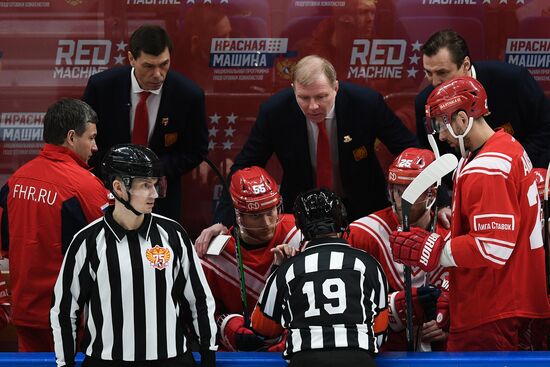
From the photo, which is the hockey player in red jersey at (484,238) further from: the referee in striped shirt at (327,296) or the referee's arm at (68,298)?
the referee's arm at (68,298)

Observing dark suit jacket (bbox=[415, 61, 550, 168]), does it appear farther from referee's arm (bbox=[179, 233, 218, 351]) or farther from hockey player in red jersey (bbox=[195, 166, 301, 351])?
referee's arm (bbox=[179, 233, 218, 351])

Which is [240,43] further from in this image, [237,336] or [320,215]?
[320,215]

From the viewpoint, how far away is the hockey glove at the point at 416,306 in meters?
3.80

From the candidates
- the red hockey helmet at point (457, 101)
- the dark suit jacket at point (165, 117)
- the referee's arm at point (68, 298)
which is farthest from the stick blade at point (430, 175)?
the dark suit jacket at point (165, 117)

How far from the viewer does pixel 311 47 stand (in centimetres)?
536

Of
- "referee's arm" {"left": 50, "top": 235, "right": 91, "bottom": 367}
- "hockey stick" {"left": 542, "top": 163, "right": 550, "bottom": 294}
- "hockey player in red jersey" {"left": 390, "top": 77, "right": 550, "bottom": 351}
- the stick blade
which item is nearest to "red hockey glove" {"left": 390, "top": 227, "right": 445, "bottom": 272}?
"hockey player in red jersey" {"left": 390, "top": 77, "right": 550, "bottom": 351}

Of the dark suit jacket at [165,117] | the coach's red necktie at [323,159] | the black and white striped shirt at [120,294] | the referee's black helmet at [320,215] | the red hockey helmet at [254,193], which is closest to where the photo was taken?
the black and white striped shirt at [120,294]

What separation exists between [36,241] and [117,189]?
0.81 metres

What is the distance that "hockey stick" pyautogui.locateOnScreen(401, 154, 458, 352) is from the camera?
353 centimetres

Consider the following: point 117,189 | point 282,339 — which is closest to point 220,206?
point 282,339

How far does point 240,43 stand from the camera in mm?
5359

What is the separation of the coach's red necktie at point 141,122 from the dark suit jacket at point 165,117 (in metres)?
0.03

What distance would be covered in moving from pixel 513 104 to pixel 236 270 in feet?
4.93

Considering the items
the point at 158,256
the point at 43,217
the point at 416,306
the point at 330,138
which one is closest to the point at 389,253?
the point at 416,306
